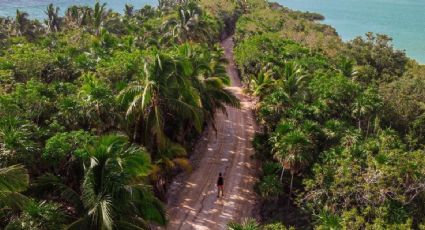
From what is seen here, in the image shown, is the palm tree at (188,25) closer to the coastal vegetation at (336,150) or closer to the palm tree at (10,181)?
the coastal vegetation at (336,150)

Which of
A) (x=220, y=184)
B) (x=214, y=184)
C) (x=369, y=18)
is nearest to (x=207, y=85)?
(x=214, y=184)

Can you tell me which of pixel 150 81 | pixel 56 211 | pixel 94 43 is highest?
pixel 94 43

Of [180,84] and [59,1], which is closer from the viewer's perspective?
[180,84]

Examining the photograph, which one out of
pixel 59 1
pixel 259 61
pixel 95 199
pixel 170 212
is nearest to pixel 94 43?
pixel 259 61

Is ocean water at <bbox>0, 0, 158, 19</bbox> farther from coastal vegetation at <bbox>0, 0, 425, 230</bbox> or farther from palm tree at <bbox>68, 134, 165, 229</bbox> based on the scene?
palm tree at <bbox>68, 134, 165, 229</bbox>

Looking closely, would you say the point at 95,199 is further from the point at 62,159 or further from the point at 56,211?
the point at 62,159

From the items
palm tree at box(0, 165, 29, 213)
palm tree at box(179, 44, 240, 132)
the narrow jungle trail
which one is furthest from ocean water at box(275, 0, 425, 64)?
palm tree at box(0, 165, 29, 213)

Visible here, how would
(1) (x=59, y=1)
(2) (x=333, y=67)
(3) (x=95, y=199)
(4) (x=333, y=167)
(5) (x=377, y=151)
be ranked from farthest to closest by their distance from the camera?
1. (1) (x=59, y=1)
2. (2) (x=333, y=67)
3. (5) (x=377, y=151)
4. (4) (x=333, y=167)
5. (3) (x=95, y=199)

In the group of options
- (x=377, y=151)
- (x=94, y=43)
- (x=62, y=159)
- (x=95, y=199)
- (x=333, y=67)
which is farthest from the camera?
(x=333, y=67)
